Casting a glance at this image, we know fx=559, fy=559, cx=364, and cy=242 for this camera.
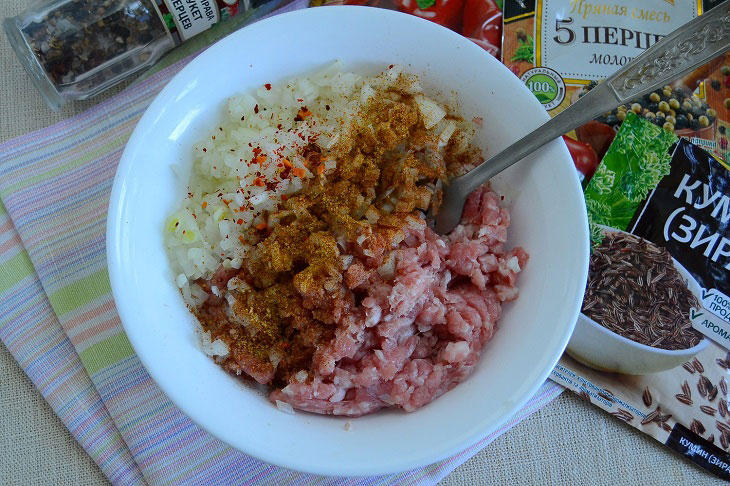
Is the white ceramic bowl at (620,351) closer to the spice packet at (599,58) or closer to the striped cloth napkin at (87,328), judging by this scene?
the striped cloth napkin at (87,328)

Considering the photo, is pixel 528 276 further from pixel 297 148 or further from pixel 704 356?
pixel 704 356

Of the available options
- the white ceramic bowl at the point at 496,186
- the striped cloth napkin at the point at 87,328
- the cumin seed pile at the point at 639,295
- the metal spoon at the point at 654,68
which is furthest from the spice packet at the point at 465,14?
the striped cloth napkin at the point at 87,328

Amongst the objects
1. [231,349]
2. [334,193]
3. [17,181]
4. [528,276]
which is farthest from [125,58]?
[528,276]

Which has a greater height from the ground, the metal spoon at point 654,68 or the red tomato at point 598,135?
the metal spoon at point 654,68

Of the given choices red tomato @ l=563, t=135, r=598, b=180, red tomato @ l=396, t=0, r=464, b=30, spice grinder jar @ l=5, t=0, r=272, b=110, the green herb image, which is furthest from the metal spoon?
spice grinder jar @ l=5, t=0, r=272, b=110

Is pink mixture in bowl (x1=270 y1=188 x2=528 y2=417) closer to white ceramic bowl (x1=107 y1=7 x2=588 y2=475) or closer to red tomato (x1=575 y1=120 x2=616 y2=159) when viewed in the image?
white ceramic bowl (x1=107 y1=7 x2=588 y2=475)

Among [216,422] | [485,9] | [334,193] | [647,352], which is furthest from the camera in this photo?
[485,9]

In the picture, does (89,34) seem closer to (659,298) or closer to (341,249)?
(341,249)
